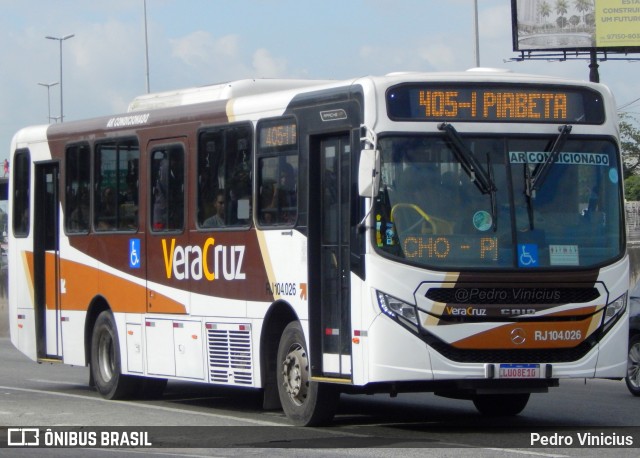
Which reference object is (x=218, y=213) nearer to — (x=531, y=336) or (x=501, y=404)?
(x=501, y=404)

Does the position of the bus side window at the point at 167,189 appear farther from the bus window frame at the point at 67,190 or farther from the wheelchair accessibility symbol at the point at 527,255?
the wheelchair accessibility symbol at the point at 527,255

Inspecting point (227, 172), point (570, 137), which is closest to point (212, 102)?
point (227, 172)

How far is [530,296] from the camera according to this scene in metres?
12.7

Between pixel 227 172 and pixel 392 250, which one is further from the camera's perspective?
pixel 227 172

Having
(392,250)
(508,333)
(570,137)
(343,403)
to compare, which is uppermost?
(570,137)

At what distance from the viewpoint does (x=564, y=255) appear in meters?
12.8

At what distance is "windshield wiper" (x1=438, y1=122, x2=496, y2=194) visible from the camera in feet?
41.8

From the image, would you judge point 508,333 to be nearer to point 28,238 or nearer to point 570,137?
point 570,137

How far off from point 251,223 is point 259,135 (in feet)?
→ 2.98

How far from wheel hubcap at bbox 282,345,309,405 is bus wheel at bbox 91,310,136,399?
382cm

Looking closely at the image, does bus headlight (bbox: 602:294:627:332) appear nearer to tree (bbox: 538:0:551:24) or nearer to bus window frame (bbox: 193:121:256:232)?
bus window frame (bbox: 193:121:256:232)

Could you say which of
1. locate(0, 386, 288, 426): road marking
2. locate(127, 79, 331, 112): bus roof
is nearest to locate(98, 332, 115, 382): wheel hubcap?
locate(0, 386, 288, 426): road marking

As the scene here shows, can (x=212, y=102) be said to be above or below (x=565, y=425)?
above

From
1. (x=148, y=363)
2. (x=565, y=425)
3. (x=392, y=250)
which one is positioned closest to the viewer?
(x=392, y=250)
